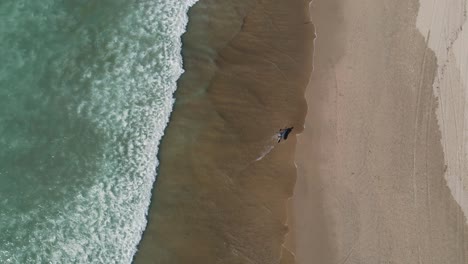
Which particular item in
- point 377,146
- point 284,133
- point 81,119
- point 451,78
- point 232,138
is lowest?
point 81,119

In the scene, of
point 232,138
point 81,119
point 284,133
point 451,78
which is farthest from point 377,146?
point 81,119

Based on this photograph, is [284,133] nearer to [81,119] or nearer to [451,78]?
[451,78]

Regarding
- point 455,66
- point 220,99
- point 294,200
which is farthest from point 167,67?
point 455,66

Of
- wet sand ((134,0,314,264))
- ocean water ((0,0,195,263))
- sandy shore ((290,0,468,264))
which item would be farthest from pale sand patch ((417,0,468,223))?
ocean water ((0,0,195,263))

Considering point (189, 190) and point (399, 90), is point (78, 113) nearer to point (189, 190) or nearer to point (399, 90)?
point (189, 190)

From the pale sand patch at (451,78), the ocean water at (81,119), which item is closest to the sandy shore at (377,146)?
the pale sand patch at (451,78)

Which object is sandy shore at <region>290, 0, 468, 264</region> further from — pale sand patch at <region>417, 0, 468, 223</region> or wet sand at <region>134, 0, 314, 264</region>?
wet sand at <region>134, 0, 314, 264</region>

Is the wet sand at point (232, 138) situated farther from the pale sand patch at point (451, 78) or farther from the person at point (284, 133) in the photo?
the pale sand patch at point (451, 78)
